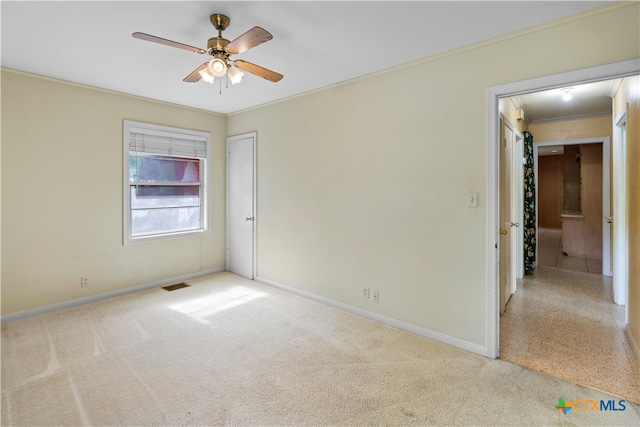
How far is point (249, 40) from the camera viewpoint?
2.05m

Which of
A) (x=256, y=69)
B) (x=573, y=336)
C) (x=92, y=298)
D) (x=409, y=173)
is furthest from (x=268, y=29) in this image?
(x=573, y=336)

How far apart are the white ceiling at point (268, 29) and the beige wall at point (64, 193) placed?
360 mm

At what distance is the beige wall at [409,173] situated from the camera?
2381 mm

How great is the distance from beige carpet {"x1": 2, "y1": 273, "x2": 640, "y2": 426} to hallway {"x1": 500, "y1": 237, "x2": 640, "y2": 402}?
8.7 inches

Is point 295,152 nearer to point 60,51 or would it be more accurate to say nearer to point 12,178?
point 60,51

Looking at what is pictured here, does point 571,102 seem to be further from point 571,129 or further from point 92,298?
point 92,298

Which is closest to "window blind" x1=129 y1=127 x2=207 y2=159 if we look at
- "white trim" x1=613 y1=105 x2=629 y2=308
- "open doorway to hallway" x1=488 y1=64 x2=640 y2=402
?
"open doorway to hallway" x1=488 y1=64 x2=640 y2=402

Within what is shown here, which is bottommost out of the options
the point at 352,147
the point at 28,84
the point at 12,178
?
the point at 12,178

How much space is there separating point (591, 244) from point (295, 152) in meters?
5.99

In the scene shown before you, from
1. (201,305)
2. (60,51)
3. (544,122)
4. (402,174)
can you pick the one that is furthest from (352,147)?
(544,122)

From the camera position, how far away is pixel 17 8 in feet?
6.83

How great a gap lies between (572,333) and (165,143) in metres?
5.07

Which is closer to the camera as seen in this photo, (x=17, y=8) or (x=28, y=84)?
(x=17, y=8)

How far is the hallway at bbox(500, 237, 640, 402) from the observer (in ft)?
7.73
